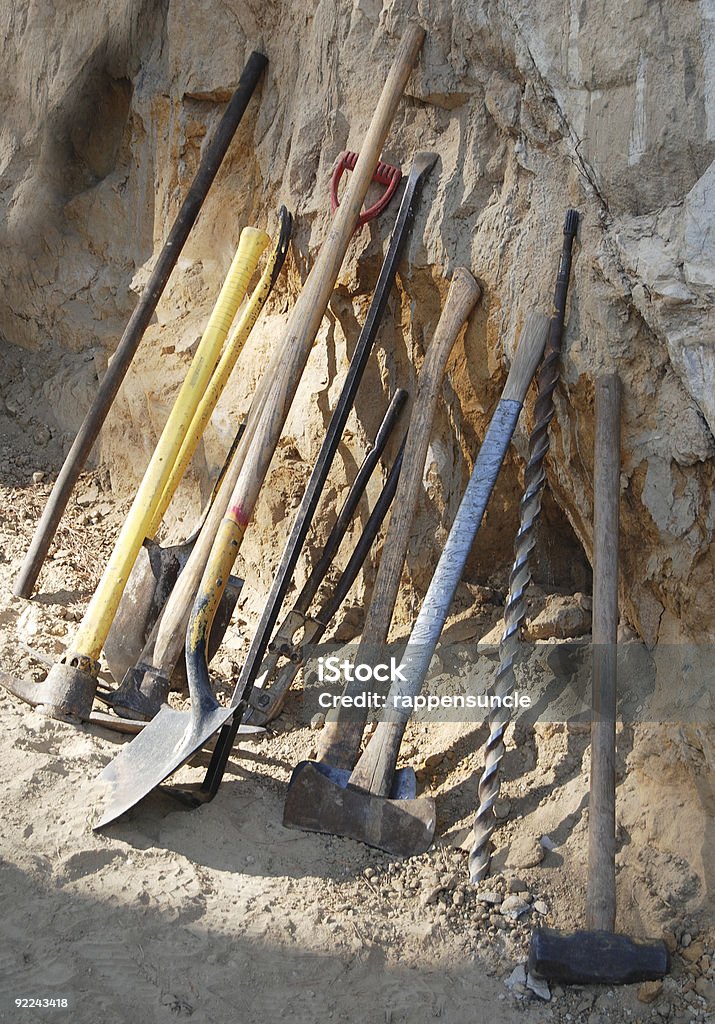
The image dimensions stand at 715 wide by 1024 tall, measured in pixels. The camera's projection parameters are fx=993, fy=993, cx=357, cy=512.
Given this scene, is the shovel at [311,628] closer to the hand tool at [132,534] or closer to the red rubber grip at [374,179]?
the hand tool at [132,534]

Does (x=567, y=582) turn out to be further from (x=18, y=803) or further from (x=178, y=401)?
(x=18, y=803)

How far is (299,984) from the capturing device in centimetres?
237

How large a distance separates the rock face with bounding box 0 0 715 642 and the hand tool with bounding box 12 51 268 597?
0.42ft

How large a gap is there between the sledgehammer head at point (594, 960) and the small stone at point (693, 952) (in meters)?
0.10

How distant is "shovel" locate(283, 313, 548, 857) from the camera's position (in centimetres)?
283

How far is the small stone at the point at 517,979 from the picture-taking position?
243 centimetres

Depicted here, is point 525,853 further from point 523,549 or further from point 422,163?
point 422,163

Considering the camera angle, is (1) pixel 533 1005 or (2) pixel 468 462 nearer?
(1) pixel 533 1005

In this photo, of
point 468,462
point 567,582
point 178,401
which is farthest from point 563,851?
point 178,401

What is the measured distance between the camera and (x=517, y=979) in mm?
2438

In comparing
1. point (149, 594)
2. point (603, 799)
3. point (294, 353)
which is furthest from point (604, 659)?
point (149, 594)

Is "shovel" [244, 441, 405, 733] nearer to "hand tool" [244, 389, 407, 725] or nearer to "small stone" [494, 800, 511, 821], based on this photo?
"hand tool" [244, 389, 407, 725]

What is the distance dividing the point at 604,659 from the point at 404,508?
85 cm

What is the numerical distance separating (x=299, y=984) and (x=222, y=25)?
3707mm
